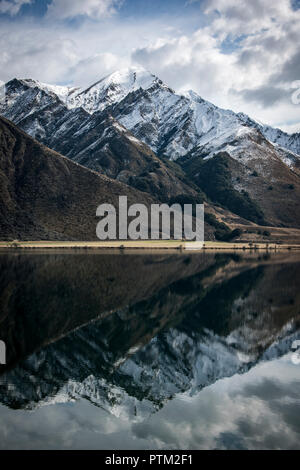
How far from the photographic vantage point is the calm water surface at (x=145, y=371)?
56.6ft

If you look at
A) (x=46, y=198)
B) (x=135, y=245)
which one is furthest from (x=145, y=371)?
→ (x=46, y=198)

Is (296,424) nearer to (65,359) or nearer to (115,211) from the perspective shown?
(65,359)

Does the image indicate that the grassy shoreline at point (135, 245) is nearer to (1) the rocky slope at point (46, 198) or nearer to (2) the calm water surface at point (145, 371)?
(1) the rocky slope at point (46, 198)

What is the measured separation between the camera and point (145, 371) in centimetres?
2430

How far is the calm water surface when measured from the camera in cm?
1725

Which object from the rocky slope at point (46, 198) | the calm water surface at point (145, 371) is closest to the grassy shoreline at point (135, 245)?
the rocky slope at point (46, 198)

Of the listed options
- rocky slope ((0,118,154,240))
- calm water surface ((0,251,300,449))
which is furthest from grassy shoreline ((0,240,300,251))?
calm water surface ((0,251,300,449))

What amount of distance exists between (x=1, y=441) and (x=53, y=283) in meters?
37.4

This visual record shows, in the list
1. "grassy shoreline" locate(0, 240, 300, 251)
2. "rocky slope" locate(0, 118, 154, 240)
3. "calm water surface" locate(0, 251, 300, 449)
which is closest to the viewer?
"calm water surface" locate(0, 251, 300, 449)

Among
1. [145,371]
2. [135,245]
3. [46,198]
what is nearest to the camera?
[145,371]

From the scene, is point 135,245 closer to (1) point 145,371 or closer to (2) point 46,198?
(2) point 46,198

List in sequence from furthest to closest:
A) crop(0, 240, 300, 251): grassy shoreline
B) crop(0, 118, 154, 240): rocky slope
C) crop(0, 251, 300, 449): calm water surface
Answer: crop(0, 118, 154, 240): rocky slope
crop(0, 240, 300, 251): grassy shoreline
crop(0, 251, 300, 449): calm water surface

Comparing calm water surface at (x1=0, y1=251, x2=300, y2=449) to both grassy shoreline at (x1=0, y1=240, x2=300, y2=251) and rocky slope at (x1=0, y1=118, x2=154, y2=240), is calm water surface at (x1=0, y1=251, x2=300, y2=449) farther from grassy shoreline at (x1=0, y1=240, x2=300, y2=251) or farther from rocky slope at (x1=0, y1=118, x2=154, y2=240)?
rocky slope at (x1=0, y1=118, x2=154, y2=240)
